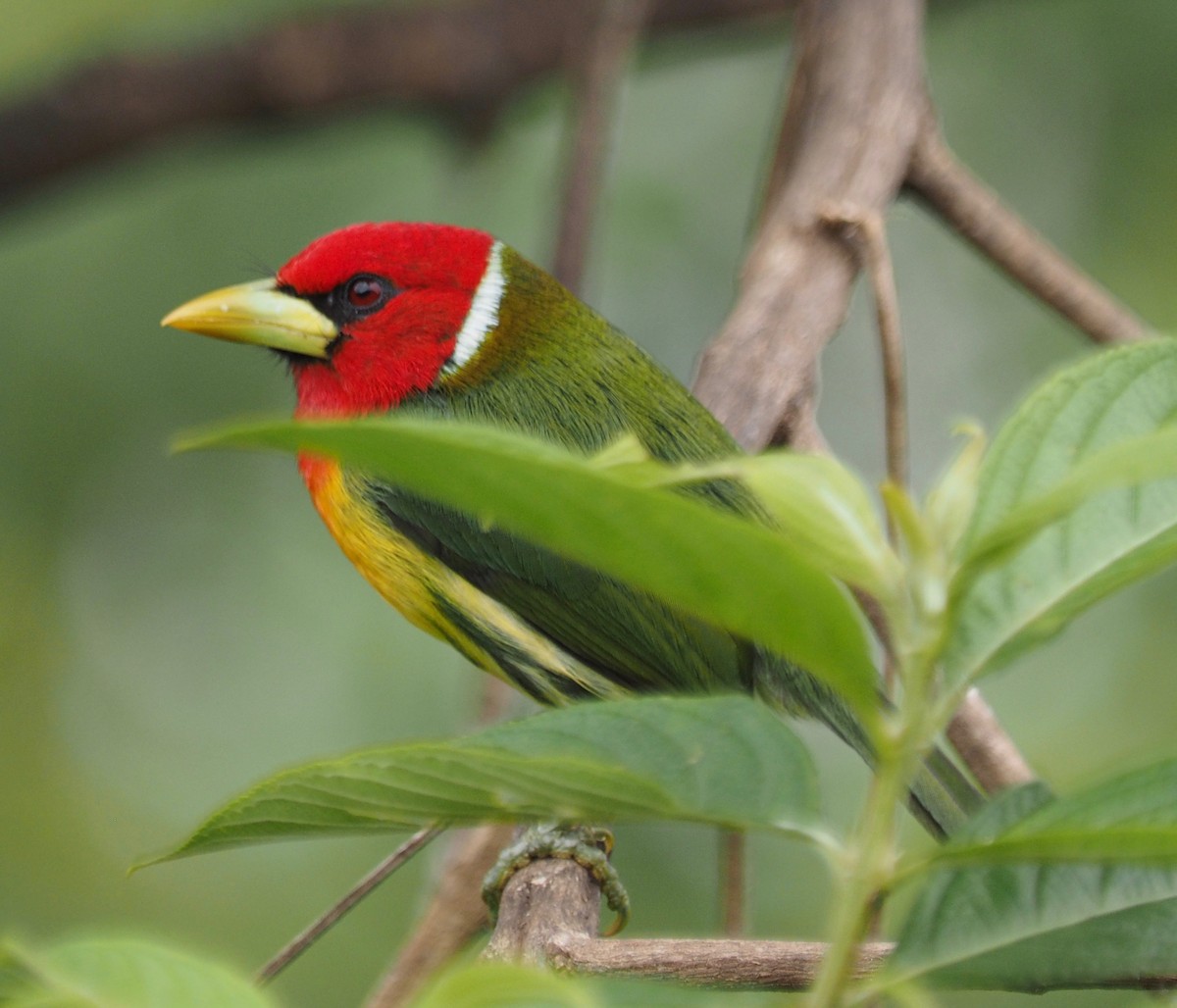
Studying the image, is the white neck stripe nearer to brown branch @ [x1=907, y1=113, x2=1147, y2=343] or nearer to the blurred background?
brown branch @ [x1=907, y1=113, x2=1147, y2=343]

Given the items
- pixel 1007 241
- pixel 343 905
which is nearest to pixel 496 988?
pixel 343 905

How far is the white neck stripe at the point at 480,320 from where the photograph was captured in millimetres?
2596

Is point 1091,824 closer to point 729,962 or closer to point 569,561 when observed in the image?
point 729,962

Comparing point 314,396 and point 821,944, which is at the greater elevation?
Answer: point 314,396

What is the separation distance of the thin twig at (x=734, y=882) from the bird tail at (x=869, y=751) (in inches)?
13.8

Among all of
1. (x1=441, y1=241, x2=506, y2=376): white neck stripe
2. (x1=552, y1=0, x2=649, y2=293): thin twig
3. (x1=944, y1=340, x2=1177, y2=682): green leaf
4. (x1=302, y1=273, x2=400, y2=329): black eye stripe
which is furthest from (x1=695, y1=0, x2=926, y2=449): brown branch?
(x1=944, y1=340, x2=1177, y2=682): green leaf

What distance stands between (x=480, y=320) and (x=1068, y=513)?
1764mm

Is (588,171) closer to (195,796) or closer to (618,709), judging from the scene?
(618,709)

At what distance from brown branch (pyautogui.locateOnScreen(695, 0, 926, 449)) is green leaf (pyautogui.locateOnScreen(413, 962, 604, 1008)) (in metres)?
1.77

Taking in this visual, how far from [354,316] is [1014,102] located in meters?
4.53

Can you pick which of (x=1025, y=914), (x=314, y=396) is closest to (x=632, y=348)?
(x=314, y=396)

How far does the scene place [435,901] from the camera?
2445mm

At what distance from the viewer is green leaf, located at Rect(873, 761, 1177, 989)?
2.99 feet

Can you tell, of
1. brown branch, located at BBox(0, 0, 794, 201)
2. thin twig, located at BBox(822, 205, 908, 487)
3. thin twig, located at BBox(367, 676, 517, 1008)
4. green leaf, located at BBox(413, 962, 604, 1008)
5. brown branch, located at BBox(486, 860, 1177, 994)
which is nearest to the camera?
green leaf, located at BBox(413, 962, 604, 1008)
